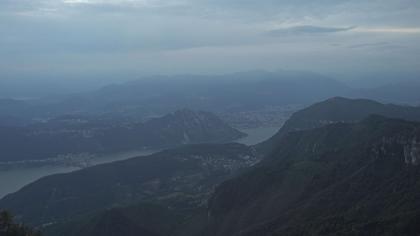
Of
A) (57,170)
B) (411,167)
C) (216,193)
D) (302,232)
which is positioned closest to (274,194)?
(216,193)

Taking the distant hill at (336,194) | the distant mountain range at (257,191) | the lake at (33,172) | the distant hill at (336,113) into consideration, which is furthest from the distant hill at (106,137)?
the distant hill at (336,194)

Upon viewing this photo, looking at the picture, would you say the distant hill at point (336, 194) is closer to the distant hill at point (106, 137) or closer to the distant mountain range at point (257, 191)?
the distant mountain range at point (257, 191)

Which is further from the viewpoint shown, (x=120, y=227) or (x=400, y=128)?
(x=400, y=128)

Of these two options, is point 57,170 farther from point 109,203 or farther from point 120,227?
point 120,227

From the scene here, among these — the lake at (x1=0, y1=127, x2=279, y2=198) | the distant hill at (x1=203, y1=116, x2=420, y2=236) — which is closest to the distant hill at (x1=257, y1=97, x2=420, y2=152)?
the lake at (x1=0, y1=127, x2=279, y2=198)

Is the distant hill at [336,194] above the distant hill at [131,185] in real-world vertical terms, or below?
above
